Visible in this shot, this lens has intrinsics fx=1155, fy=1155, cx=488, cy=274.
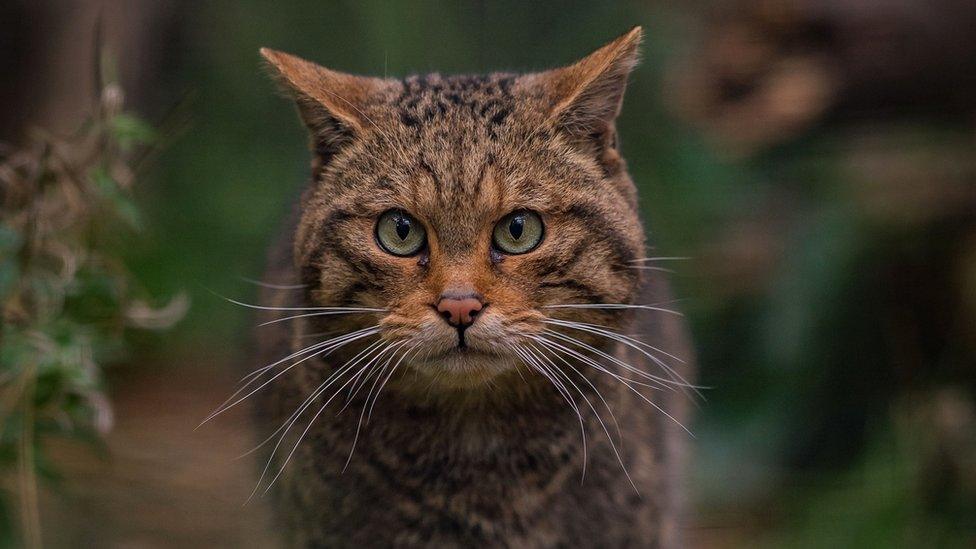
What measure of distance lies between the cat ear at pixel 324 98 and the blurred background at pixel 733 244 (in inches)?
27.0

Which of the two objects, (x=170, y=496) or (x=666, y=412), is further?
(x=170, y=496)

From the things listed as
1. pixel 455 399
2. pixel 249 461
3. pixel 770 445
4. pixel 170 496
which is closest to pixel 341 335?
pixel 455 399

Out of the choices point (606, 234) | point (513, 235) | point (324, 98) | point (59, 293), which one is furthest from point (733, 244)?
point (59, 293)

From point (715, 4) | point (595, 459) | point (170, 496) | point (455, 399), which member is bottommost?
point (170, 496)

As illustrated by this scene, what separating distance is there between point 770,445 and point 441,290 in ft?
7.47

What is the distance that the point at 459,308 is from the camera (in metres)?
2.27

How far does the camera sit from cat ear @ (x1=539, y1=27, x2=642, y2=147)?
8.10ft

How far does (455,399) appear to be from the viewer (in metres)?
2.55

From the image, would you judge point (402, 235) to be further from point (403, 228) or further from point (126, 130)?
point (126, 130)

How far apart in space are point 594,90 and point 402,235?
0.52 metres

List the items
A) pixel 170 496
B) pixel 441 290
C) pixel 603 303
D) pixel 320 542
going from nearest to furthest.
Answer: pixel 441 290 → pixel 603 303 → pixel 320 542 → pixel 170 496

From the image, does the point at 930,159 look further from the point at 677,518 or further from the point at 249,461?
the point at 249,461

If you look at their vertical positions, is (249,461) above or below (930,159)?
below

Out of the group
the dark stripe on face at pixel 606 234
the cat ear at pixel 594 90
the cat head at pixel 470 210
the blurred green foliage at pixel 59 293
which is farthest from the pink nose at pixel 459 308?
the blurred green foliage at pixel 59 293
